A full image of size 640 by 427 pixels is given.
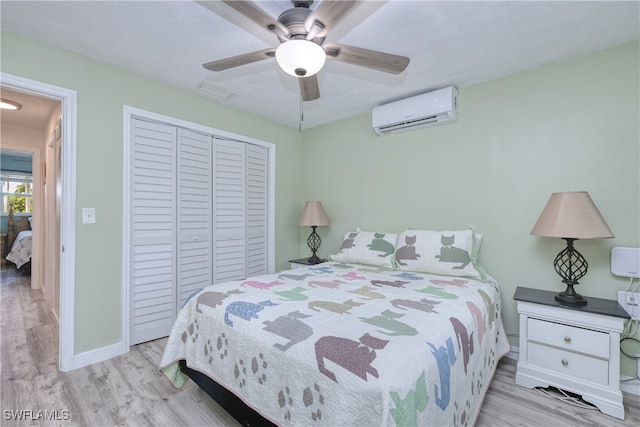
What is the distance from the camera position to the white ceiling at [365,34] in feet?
5.48

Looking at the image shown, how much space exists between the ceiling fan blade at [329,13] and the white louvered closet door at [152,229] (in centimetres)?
194

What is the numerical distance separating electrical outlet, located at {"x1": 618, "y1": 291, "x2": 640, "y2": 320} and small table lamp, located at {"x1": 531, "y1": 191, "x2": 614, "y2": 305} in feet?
0.84

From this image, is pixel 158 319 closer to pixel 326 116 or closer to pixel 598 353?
pixel 326 116

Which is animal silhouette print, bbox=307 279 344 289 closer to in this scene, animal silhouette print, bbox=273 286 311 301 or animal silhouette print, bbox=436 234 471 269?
animal silhouette print, bbox=273 286 311 301

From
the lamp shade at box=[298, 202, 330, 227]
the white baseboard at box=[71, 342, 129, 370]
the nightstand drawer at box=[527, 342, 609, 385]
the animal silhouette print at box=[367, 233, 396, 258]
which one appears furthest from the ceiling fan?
the white baseboard at box=[71, 342, 129, 370]

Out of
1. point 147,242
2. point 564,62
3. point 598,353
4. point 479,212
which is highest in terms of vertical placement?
point 564,62

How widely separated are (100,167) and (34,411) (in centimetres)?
168

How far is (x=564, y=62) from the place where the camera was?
220 centimetres

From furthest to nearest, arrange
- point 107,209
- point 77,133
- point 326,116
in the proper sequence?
point 326,116 < point 107,209 < point 77,133

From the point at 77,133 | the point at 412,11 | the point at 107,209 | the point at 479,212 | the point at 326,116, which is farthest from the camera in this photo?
the point at 326,116

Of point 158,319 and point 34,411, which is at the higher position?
point 158,319

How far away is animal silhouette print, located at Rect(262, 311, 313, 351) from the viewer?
4.00 ft

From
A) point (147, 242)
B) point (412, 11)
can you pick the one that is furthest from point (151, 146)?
point (412, 11)

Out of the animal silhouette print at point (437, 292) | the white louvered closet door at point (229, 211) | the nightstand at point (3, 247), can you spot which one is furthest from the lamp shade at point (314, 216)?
the nightstand at point (3, 247)
